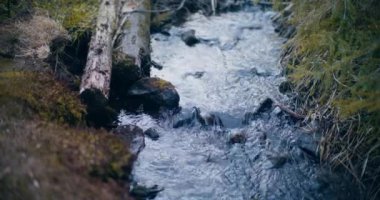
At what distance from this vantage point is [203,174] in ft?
15.0

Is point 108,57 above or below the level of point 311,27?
below

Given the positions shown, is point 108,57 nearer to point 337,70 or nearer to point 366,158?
point 337,70

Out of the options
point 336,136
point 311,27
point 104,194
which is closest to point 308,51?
point 311,27

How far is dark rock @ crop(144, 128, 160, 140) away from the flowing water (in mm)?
76

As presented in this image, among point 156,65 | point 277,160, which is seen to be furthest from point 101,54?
point 277,160

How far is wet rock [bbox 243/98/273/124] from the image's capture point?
5528 mm

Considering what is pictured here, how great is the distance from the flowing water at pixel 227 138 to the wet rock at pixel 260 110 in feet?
0.24

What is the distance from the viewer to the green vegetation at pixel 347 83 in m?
4.21

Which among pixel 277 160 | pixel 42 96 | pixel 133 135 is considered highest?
pixel 42 96

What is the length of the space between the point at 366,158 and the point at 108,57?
2.98 metres

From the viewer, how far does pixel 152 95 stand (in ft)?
18.2

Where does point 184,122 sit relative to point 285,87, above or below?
below

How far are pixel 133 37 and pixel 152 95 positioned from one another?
108 centimetres

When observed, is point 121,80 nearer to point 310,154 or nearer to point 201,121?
point 201,121
